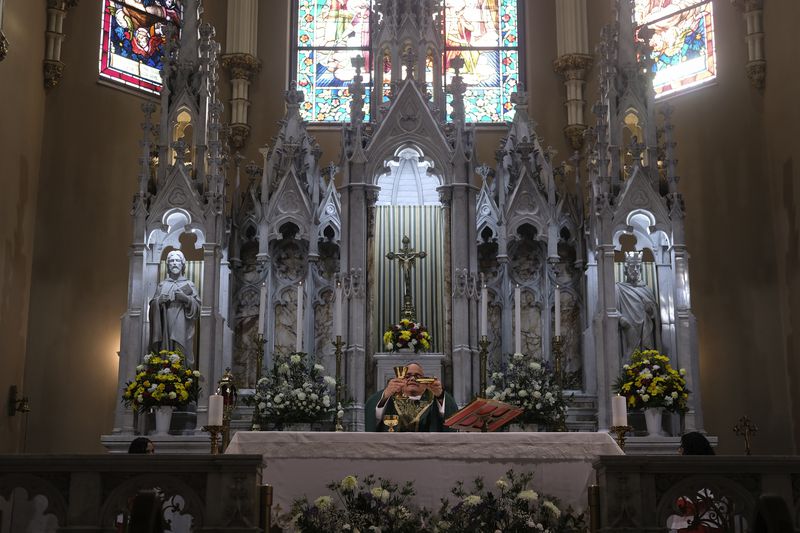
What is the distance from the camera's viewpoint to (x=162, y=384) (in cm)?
1325

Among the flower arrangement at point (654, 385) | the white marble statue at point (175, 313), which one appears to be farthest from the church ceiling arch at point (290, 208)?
the flower arrangement at point (654, 385)

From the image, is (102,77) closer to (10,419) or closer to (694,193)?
(10,419)

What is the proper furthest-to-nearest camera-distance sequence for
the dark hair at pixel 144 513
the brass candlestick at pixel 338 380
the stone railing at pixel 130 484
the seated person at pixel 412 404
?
the brass candlestick at pixel 338 380 < the seated person at pixel 412 404 < the stone railing at pixel 130 484 < the dark hair at pixel 144 513

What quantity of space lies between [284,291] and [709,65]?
25.9 ft

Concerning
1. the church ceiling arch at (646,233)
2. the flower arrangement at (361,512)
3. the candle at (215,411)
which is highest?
the church ceiling arch at (646,233)

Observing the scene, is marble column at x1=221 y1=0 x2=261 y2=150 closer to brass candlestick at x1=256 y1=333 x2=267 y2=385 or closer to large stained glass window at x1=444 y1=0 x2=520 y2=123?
large stained glass window at x1=444 y1=0 x2=520 y2=123

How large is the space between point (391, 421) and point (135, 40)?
990 cm

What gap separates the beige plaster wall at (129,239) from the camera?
15.5 metres

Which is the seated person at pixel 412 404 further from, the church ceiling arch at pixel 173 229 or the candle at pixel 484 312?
the church ceiling arch at pixel 173 229

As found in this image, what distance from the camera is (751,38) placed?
16.2 meters

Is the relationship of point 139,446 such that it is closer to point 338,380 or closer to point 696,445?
point 338,380

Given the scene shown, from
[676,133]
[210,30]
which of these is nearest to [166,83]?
[210,30]

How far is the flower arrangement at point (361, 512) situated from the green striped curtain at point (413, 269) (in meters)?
5.74

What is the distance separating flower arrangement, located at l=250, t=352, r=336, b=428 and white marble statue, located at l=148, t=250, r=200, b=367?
129cm
